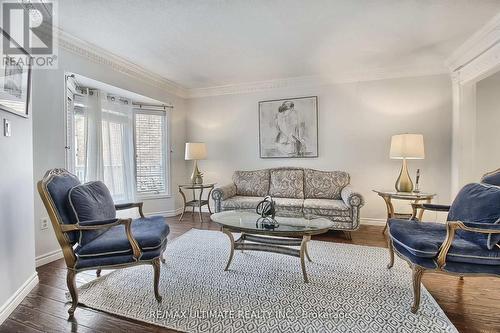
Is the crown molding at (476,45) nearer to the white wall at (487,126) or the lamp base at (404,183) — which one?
the white wall at (487,126)

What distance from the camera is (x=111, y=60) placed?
3400mm

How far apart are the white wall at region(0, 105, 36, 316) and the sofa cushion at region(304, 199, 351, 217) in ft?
10.3

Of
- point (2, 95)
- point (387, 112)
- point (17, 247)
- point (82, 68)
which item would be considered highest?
point (82, 68)

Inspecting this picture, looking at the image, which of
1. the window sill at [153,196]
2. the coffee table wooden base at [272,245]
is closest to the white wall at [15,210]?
the coffee table wooden base at [272,245]

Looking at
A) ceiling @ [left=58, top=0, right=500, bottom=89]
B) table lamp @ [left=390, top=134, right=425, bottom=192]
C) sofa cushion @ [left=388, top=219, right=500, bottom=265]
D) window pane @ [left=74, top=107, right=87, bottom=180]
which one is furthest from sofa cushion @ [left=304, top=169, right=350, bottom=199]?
window pane @ [left=74, top=107, right=87, bottom=180]

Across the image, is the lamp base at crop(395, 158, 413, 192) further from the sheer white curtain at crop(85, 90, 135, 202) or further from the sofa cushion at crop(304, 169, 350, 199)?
the sheer white curtain at crop(85, 90, 135, 202)

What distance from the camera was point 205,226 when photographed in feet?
13.1

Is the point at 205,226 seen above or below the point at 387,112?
below

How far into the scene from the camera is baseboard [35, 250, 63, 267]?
2.56 metres

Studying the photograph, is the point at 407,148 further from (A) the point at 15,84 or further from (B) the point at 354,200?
(A) the point at 15,84

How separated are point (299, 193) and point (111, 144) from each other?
321 centimetres

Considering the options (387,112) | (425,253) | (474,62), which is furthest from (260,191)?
(474,62)

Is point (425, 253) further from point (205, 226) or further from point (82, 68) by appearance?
point (82, 68)

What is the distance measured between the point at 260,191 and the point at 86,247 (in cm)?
289
